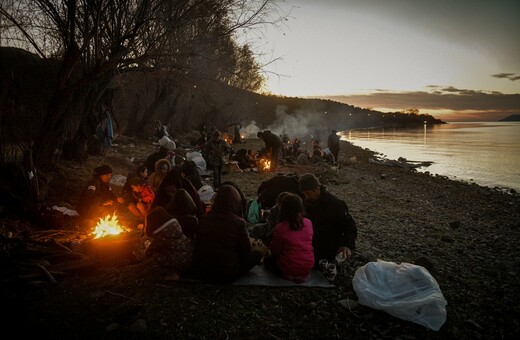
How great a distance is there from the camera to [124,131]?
2161 centimetres

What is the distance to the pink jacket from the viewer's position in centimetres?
434

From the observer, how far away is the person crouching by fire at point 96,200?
636 centimetres

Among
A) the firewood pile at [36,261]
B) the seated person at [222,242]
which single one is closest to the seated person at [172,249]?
the seated person at [222,242]

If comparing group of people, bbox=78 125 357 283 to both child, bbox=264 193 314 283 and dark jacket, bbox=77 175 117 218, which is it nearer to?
child, bbox=264 193 314 283

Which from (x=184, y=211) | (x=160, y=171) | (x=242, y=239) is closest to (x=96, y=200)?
(x=160, y=171)

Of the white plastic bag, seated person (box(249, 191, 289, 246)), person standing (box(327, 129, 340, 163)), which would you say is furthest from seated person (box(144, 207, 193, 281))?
person standing (box(327, 129, 340, 163))

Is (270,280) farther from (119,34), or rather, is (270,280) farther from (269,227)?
(119,34)

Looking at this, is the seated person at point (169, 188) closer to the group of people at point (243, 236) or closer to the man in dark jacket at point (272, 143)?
the group of people at point (243, 236)

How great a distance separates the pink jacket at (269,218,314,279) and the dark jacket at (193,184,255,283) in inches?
18.5

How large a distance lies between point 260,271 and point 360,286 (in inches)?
57.9

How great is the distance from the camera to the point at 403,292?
3.82m

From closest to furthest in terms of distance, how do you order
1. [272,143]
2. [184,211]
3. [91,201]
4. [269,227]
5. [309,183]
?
[309,183]
[184,211]
[269,227]
[91,201]
[272,143]

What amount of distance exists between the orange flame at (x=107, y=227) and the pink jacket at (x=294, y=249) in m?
3.17

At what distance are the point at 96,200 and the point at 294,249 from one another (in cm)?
439
